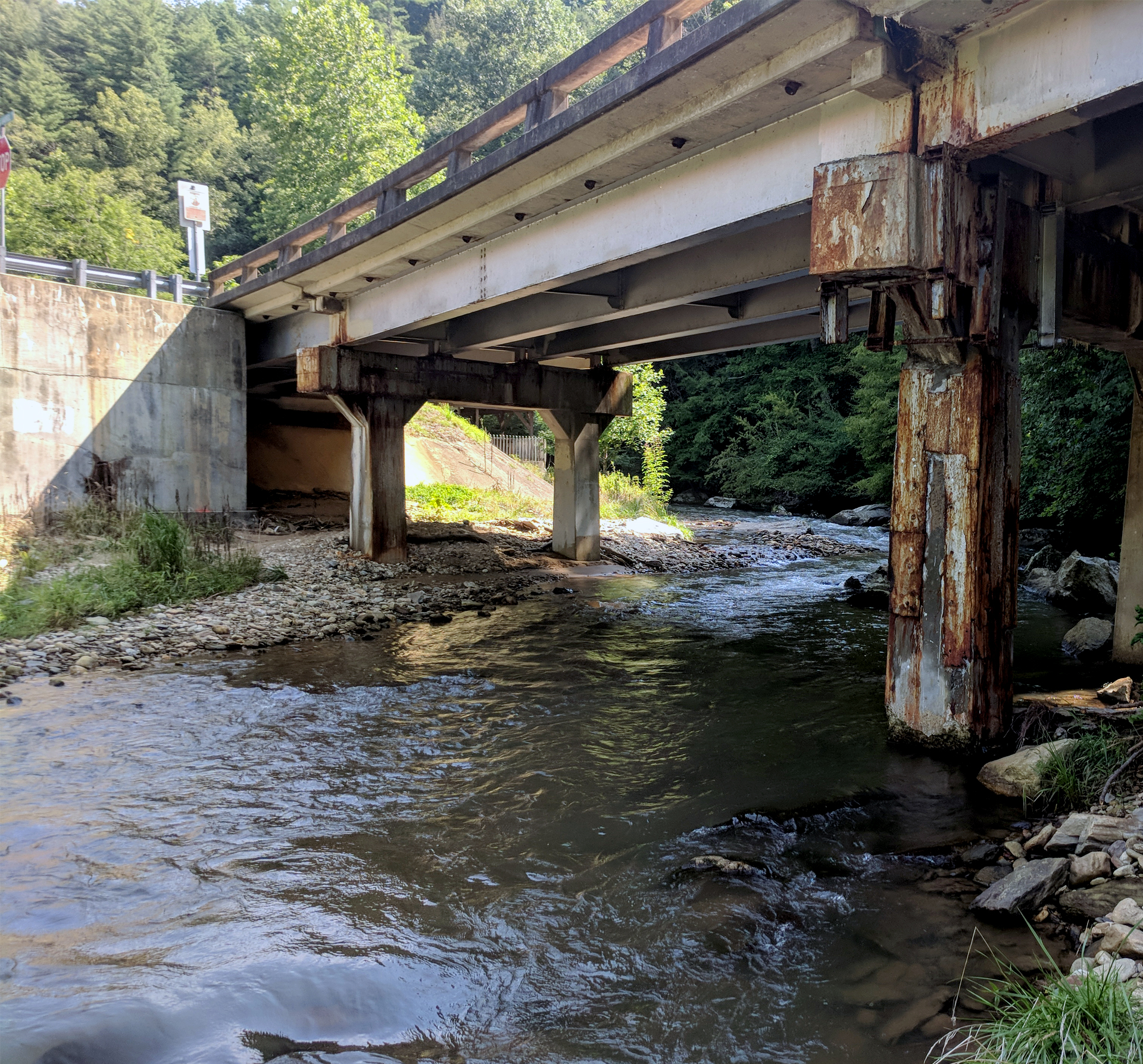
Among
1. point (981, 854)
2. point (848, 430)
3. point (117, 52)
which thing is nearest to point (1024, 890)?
point (981, 854)

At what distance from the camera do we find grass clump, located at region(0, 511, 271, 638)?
9.77 m

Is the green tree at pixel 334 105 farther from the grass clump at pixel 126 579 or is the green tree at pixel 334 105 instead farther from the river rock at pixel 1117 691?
the river rock at pixel 1117 691

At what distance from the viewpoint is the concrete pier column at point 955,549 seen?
5766 millimetres

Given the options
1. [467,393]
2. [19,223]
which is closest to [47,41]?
[19,223]

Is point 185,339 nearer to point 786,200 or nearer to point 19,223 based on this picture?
point 786,200

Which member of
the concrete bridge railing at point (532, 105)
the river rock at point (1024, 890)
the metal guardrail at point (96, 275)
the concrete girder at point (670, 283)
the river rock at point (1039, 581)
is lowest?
the river rock at point (1024, 890)

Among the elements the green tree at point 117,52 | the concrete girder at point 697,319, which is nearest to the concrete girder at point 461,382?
the concrete girder at point 697,319

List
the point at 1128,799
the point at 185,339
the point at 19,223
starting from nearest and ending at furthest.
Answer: the point at 1128,799 < the point at 185,339 < the point at 19,223

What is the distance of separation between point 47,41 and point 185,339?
4629 cm

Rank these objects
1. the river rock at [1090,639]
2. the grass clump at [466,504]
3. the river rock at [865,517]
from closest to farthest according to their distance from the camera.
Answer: the river rock at [1090,639], the grass clump at [466,504], the river rock at [865,517]

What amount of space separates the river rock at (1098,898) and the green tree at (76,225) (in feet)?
126

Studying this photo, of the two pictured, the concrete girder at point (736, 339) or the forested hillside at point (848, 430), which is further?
the forested hillside at point (848, 430)

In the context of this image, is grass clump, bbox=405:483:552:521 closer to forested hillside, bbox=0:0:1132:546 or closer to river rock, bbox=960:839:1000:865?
forested hillside, bbox=0:0:1132:546

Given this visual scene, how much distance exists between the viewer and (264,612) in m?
10.9
